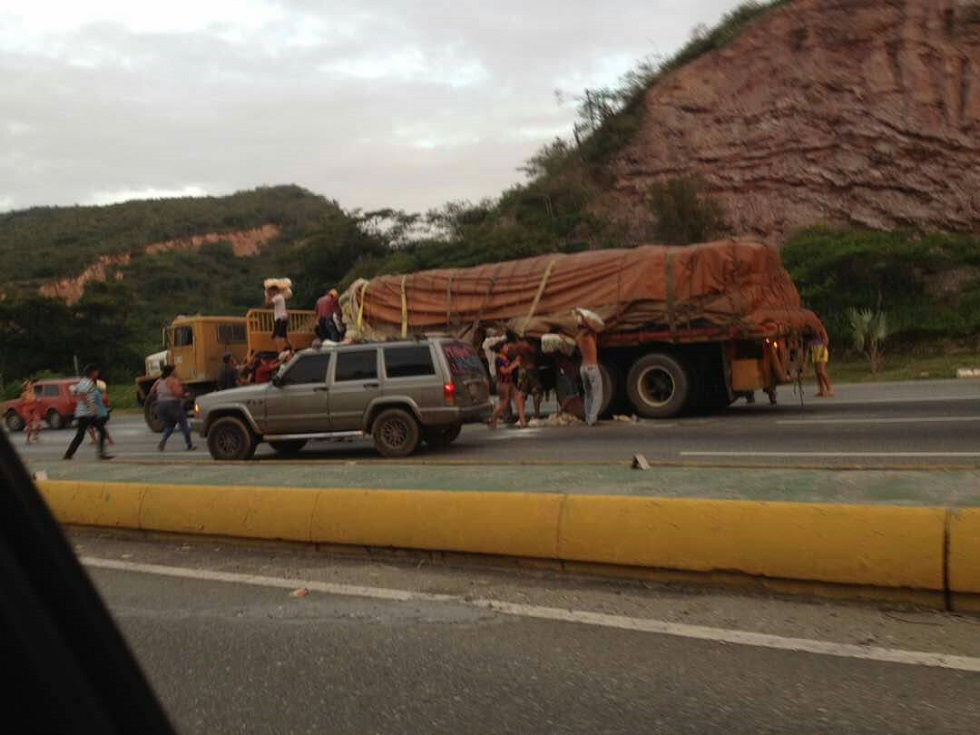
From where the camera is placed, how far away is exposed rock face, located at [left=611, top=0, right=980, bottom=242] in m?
34.1

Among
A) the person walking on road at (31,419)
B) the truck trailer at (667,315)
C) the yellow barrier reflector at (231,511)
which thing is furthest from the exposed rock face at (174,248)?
the yellow barrier reflector at (231,511)

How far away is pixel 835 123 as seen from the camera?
1417 inches

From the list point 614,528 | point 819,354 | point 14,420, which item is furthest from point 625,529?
point 14,420

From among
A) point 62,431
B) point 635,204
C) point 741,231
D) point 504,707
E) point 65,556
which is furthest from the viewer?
point 635,204

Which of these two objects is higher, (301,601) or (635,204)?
(635,204)

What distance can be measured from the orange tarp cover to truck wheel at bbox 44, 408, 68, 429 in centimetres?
1423

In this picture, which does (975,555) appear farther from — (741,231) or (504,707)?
(741,231)

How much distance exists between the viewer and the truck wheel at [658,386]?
16062mm

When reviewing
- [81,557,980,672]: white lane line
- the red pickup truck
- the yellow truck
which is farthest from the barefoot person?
the red pickup truck

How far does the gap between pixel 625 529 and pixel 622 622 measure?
0.90 metres

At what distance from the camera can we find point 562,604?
5.65m

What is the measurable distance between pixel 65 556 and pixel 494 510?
17.3 ft

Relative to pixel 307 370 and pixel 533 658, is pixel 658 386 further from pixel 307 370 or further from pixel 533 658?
pixel 533 658

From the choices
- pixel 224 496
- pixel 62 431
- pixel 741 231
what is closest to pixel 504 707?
pixel 224 496
